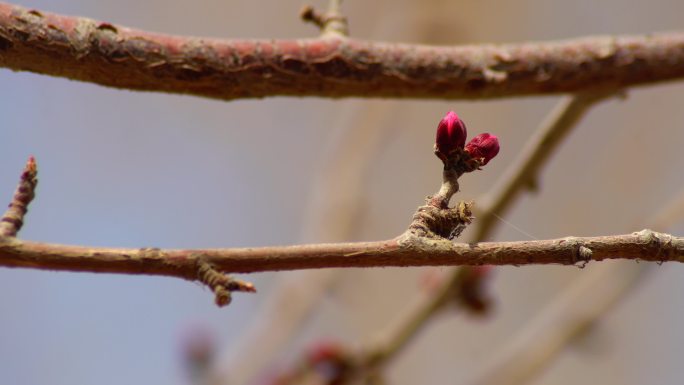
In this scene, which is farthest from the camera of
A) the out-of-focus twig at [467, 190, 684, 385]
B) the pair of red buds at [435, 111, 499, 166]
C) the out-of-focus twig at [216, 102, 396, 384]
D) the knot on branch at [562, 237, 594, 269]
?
the out-of-focus twig at [216, 102, 396, 384]

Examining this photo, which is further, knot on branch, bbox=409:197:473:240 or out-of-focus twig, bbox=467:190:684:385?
out-of-focus twig, bbox=467:190:684:385

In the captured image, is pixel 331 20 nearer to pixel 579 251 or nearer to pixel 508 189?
pixel 508 189

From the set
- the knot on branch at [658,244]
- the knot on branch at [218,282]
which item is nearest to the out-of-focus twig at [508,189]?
the knot on branch at [658,244]

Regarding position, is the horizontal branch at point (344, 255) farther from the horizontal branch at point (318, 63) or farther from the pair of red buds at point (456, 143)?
the horizontal branch at point (318, 63)

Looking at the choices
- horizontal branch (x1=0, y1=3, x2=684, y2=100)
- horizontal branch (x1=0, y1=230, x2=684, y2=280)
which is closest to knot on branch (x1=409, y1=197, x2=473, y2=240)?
horizontal branch (x1=0, y1=230, x2=684, y2=280)

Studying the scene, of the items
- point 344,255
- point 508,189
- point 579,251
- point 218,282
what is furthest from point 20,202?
point 508,189

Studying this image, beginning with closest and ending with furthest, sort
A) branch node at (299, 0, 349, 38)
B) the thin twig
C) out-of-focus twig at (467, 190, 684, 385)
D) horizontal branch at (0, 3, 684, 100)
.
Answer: horizontal branch at (0, 3, 684, 100)
branch node at (299, 0, 349, 38)
the thin twig
out-of-focus twig at (467, 190, 684, 385)

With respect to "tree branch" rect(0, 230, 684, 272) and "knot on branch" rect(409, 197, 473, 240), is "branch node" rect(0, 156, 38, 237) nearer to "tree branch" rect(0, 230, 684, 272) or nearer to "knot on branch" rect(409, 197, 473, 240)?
"tree branch" rect(0, 230, 684, 272)
